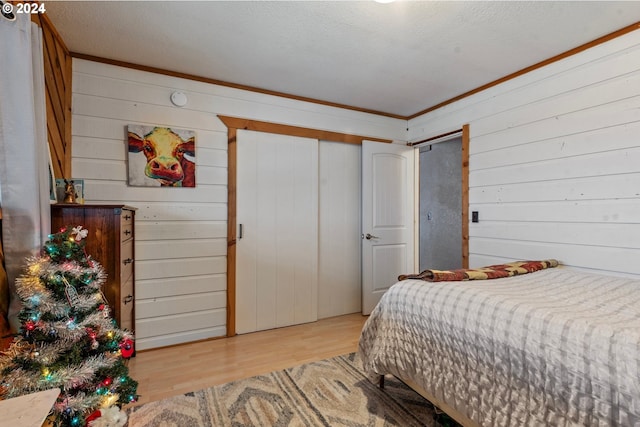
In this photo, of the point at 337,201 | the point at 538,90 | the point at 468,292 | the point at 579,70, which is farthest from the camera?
the point at 337,201

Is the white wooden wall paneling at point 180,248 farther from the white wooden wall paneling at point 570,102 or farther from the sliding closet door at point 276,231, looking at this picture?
the white wooden wall paneling at point 570,102

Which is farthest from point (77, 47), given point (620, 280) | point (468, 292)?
point (620, 280)

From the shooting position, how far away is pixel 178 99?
8.64 feet

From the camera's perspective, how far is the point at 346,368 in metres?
2.22

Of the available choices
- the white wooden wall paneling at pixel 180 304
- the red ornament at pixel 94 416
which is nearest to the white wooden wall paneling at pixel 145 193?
the white wooden wall paneling at pixel 180 304

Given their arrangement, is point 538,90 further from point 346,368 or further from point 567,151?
point 346,368

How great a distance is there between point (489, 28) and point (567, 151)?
3.52 feet

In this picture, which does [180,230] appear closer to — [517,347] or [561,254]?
[517,347]

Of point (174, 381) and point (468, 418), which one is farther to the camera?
point (174, 381)

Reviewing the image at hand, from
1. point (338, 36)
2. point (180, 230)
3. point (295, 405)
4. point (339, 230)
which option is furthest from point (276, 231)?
point (338, 36)

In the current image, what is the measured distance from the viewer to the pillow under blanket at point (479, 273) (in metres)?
1.74

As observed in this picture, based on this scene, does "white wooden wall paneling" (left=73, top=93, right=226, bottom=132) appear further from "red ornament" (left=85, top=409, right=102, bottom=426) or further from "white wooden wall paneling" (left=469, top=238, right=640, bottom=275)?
"white wooden wall paneling" (left=469, top=238, right=640, bottom=275)

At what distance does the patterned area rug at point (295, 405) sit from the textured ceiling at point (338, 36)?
2.32 m

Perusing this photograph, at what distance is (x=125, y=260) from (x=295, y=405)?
4.60 ft
